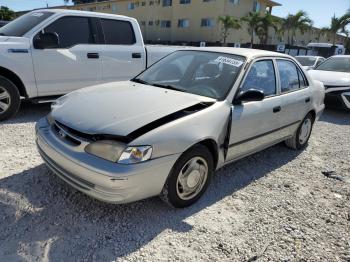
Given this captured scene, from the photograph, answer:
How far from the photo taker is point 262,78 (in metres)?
4.07

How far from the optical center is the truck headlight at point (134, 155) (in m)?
2.64

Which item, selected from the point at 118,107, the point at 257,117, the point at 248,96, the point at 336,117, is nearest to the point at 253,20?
the point at 336,117

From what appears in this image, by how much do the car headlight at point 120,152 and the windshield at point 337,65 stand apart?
8.84m

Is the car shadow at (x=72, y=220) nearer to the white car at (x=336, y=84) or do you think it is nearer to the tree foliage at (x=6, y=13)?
the white car at (x=336, y=84)

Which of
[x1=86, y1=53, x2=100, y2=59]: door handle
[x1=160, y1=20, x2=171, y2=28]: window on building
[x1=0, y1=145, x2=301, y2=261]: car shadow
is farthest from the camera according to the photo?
[x1=160, y1=20, x2=171, y2=28]: window on building

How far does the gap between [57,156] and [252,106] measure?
7.22ft

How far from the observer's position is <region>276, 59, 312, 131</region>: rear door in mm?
4414

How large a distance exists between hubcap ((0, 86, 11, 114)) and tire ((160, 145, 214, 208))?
369 cm

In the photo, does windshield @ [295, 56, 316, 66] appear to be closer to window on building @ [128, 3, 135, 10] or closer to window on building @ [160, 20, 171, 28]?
window on building @ [160, 20, 171, 28]

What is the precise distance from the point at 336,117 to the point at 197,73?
5.93m

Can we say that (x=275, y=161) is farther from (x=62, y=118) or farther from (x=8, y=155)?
(x=8, y=155)

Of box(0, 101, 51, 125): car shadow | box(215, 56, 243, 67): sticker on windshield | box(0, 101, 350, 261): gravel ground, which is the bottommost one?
box(0, 101, 350, 261): gravel ground

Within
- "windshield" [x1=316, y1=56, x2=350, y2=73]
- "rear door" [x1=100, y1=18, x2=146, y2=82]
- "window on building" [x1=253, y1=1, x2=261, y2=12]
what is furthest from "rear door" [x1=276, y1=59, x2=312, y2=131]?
"window on building" [x1=253, y1=1, x2=261, y2=12]

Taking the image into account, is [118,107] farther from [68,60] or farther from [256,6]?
[256,6]
